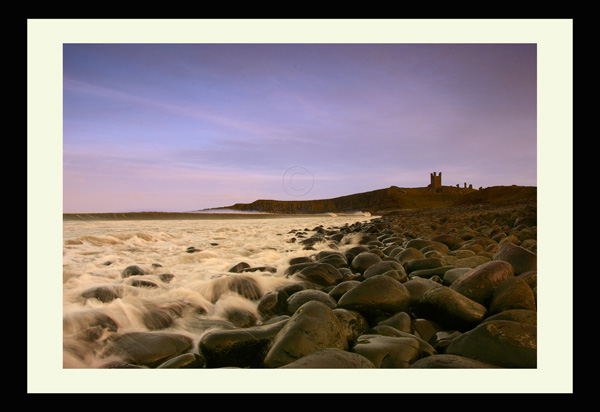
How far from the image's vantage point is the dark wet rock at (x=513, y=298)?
221 cm

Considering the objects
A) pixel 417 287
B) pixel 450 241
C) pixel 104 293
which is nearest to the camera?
pixel 417 287

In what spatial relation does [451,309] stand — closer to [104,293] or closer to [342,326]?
[342,326]

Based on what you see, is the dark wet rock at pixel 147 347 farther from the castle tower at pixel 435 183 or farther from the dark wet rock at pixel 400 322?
the castle tower at pixel 435 183

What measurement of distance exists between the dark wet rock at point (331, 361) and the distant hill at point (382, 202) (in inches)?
1028

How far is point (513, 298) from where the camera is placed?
224cm

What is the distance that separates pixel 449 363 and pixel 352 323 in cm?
74

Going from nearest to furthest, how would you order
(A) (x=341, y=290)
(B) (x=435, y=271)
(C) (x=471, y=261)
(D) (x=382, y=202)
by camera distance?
(A) (x=341, y=290) → (B) (x=435, y=271) → (C) (x=471, y=261) → (D) (x=382, y=202)

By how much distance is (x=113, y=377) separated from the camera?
5.30 ft

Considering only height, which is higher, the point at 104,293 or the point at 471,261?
the point at 471,261

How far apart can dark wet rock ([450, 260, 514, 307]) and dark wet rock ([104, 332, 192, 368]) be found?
2.21 m

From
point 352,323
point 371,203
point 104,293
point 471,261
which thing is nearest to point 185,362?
point 352,323

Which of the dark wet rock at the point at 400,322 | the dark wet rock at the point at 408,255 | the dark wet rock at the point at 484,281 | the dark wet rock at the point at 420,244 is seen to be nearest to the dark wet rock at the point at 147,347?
the dark wet rock at the point at 400,322

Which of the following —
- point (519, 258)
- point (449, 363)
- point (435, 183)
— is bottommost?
point (449, 363)
